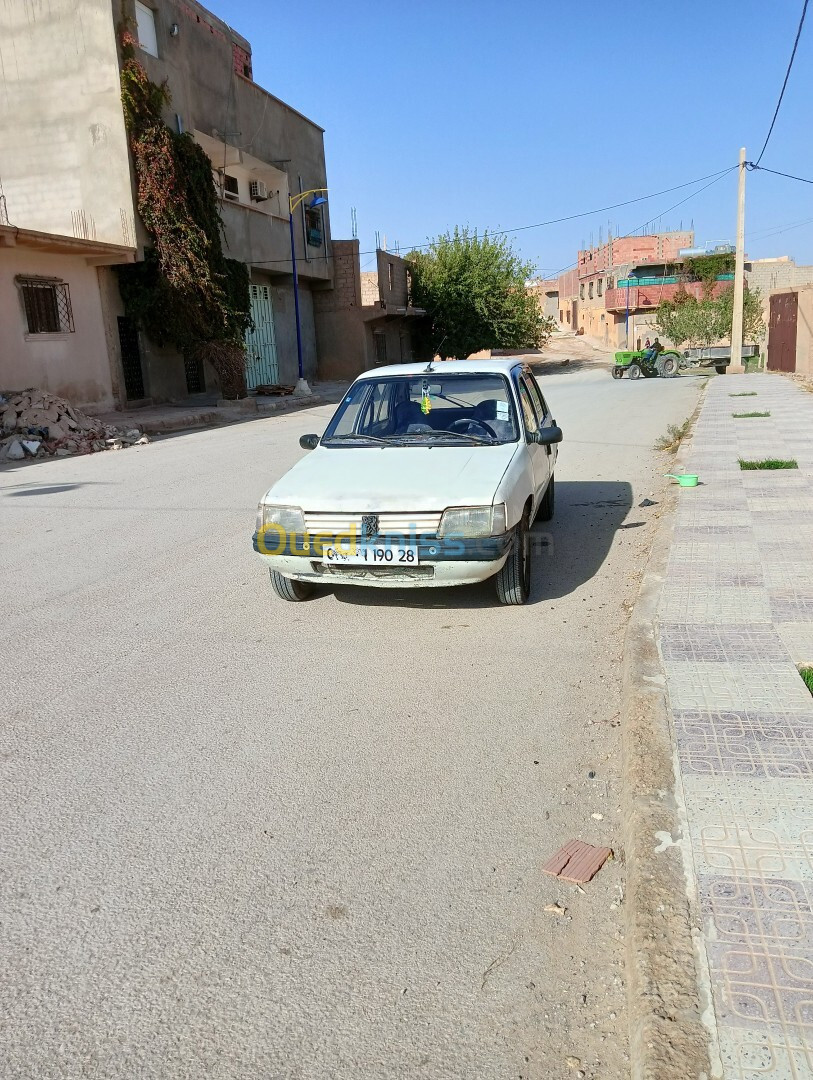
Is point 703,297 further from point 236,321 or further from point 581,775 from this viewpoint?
point 581,775

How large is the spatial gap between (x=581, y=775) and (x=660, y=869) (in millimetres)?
823

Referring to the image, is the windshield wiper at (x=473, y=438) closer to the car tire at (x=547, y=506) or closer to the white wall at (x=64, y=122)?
the car tire at (x=547, y=506)

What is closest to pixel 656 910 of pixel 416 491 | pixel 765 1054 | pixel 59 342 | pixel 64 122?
pixel 765 1054

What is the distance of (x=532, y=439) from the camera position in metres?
6.00

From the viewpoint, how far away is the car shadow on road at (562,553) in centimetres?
559

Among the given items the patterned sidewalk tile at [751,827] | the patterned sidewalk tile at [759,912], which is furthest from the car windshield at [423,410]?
the patterned sidewalk tile at [759,912]

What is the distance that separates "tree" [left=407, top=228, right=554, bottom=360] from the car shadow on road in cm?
3372

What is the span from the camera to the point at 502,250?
42.3 m

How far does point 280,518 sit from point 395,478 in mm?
726

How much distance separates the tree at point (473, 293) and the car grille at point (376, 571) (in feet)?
125

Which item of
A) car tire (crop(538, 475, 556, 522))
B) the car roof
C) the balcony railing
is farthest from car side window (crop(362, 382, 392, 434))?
the balcony railing

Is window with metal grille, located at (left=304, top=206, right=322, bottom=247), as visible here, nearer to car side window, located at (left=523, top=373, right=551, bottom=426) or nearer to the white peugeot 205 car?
car side window, located at (left=523, top=373, right=551, bottom=426)

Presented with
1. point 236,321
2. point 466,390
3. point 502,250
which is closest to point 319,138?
point 502,250

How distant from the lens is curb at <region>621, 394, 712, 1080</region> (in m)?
1.94
